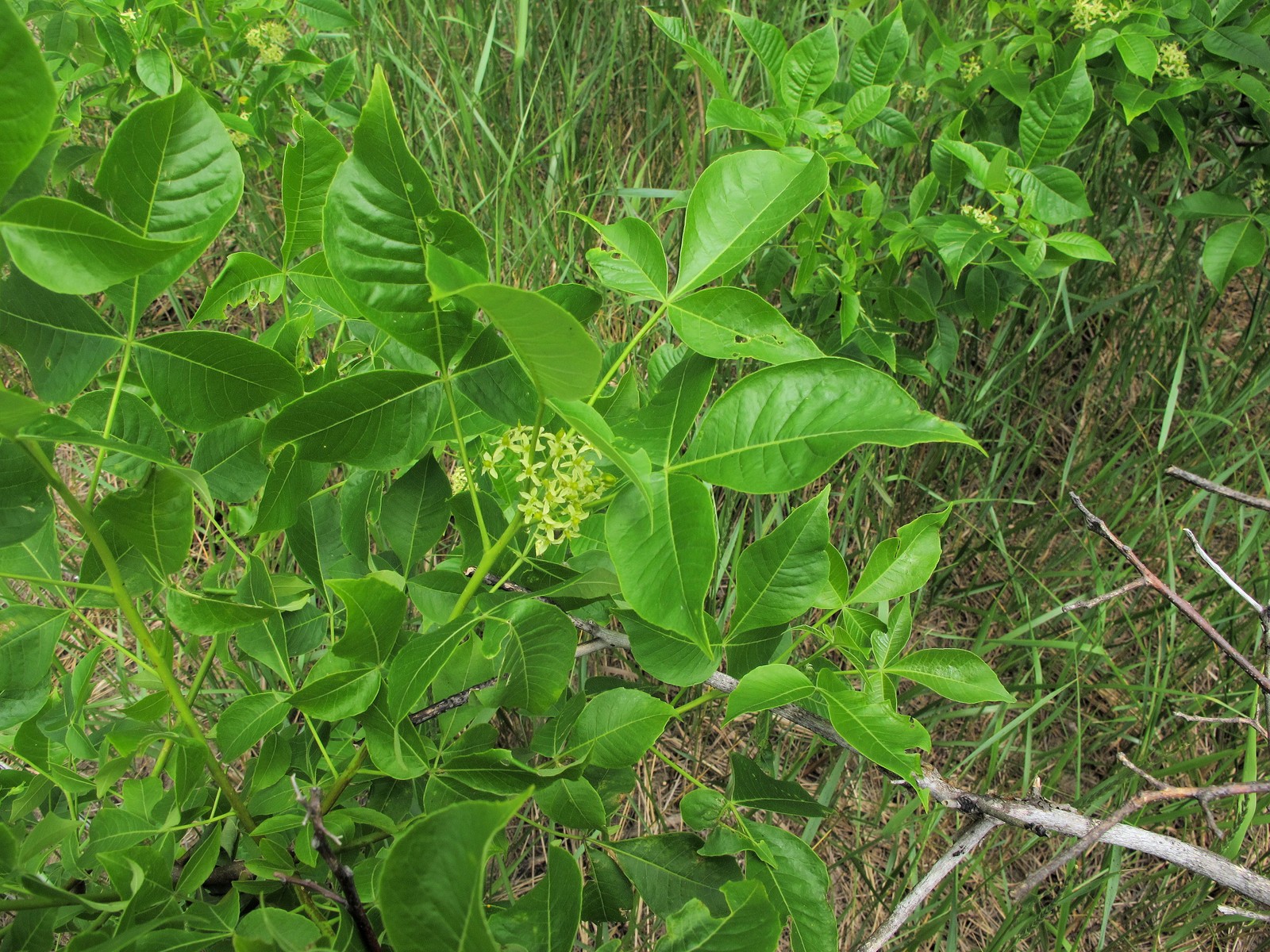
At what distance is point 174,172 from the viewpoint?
19.5 inches

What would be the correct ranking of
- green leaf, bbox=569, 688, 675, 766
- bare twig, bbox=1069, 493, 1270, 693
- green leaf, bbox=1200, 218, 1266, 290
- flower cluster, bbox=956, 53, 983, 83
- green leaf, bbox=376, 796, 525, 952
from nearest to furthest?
green leaf, bbox=376, 796, 525, 952 < green leaf, bbox=569, 688, 675, 766 < bare twig, bbox=1069, 493, 1270, 693 < green leaf, bbox=1200, 218, 1266, 290 < flower cluster, bbox=956, 53, 983, 83

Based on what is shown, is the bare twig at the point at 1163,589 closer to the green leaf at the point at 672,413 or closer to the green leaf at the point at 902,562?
the green leaf at the point at 902,562

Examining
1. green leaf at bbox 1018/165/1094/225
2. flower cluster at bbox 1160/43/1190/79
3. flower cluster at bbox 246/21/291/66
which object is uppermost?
flower cluster at bbox 246/21/291/66

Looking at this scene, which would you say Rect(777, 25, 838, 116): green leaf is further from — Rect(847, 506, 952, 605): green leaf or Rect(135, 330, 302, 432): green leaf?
Rect(135, 330, 302, 432): green leaf

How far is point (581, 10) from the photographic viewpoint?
2.34 metres

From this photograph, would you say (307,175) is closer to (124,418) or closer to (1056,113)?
(124,418)

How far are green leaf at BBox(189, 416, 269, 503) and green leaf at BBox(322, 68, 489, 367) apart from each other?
0.76 feet

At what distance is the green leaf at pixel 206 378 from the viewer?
538 mm

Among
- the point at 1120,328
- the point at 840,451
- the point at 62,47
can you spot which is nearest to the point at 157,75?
the point at 62,47

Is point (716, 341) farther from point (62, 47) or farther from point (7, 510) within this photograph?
point (62, 47)

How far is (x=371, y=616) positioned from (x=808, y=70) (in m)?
1.03

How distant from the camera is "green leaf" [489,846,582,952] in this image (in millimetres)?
519

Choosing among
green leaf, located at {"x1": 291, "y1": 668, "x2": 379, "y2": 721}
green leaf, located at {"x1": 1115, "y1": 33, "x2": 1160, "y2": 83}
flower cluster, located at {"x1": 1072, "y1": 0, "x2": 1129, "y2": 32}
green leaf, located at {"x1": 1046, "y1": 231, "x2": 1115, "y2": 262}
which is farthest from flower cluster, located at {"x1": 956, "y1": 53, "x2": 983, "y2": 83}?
green leaf, located at {"x1": 291, "y1": 668, "x2": 379, "y2": 721}

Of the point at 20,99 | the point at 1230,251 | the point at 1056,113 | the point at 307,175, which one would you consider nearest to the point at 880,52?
the point at 1056,113
